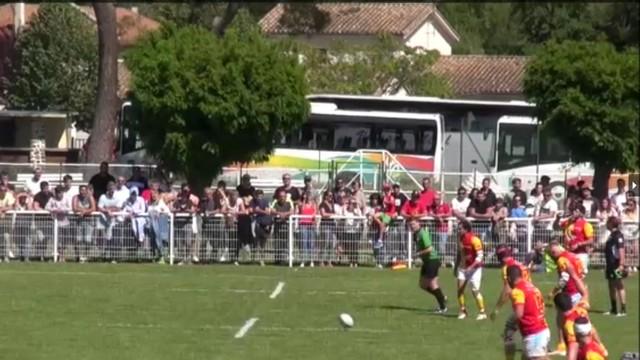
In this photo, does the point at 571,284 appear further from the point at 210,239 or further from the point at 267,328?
the point at 210,239

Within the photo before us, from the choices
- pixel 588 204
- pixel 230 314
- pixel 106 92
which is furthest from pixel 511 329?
pixel 106 92

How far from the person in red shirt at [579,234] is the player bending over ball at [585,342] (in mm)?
6272

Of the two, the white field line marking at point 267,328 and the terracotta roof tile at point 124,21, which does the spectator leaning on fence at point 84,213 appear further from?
the terracotta roof tile at point 124,21

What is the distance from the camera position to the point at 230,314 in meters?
23.2

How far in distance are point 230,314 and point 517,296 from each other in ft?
29.4

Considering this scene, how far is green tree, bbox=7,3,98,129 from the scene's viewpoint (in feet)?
222

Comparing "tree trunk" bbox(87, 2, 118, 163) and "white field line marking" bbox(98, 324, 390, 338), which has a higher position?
"tree trunk" bbox(87, 2, 118, 163)

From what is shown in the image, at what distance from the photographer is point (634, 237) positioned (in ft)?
21.7

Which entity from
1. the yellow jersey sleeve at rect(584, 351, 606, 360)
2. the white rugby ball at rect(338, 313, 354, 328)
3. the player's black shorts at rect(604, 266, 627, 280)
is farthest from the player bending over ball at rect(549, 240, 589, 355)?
the white rugby ball at rect(338, 313, 354, 328)

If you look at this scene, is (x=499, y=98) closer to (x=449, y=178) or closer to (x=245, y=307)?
(x=449, y=178)

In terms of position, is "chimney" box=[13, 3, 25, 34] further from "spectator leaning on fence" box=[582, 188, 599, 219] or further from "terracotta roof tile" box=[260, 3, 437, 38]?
"spectator leaning on fence" box=[582, 188, 599, 219]

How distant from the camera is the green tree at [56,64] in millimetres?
67750

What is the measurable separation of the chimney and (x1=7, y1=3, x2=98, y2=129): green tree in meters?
1.28

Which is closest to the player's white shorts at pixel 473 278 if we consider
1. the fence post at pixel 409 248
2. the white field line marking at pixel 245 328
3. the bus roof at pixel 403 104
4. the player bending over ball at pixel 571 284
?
the white field line marking at pixel 245 328
